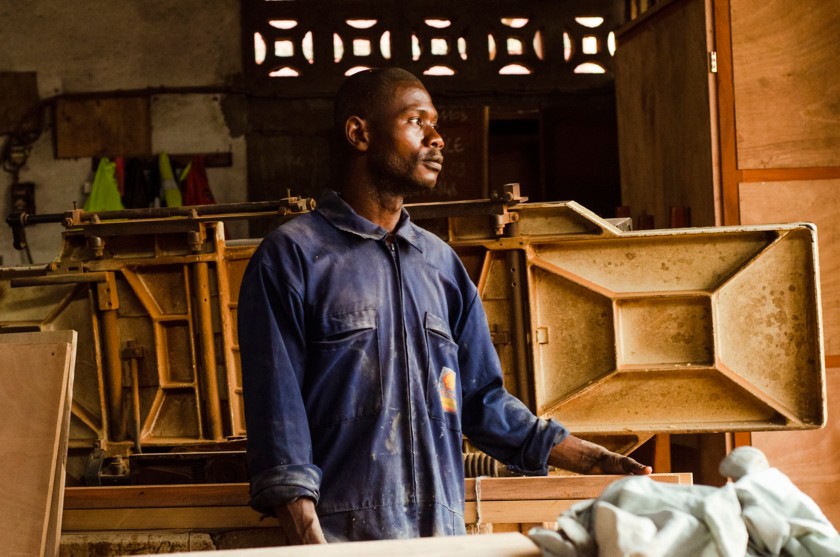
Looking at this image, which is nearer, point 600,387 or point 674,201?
point 600,387

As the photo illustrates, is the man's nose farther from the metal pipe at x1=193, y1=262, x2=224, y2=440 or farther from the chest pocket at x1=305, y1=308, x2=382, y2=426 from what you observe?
the metal pipe at x1=193, y1=262, x2=224, y2=440

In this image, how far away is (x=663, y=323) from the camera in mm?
4711

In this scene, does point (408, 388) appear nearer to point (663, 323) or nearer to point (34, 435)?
point (34, 435)

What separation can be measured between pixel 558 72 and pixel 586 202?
1.37 metres

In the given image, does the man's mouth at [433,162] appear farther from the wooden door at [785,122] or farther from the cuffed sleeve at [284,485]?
the wooden door at [785,122]

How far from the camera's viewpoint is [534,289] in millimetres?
4809

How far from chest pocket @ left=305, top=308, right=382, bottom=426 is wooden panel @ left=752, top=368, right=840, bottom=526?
3.30 m

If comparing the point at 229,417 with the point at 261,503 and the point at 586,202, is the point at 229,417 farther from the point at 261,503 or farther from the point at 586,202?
the point at 586,202

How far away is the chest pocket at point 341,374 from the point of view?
2.58 m

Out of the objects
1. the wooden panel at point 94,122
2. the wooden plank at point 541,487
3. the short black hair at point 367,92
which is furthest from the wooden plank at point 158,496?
the wooden panel at point 94,122

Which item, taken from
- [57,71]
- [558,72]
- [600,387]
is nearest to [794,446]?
[600,387]

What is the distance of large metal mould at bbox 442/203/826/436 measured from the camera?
4625mm

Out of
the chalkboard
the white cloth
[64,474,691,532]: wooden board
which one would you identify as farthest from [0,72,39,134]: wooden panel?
the white cloth

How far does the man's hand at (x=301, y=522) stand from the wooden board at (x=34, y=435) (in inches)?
→ 42.7
